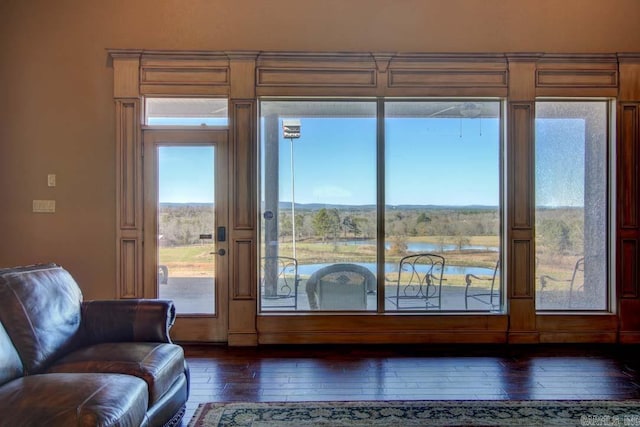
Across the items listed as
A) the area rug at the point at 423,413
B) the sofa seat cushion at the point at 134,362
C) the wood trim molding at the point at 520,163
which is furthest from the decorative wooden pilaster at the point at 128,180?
the wood trim molding at the point at 520,163

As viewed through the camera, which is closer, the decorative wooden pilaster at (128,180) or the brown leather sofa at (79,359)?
the brown leather sofa at (79,359)

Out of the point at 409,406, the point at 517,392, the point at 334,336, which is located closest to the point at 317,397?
the point at 409,406

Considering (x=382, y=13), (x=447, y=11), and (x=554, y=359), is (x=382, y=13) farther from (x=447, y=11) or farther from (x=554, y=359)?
(x=554, y=359)

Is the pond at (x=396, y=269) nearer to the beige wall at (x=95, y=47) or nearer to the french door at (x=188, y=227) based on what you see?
the french door at (x=188, y=227)

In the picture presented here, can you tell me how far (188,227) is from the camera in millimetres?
3965

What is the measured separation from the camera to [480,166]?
4.03 m

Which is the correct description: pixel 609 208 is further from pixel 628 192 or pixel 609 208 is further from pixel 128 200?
pixel 128 200

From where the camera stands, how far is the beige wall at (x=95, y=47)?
388 centimetres

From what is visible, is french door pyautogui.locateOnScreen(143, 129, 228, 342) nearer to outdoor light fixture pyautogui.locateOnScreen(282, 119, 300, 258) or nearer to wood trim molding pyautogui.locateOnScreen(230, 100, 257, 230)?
wood trim molding pyautogui.locateOnScreen(230, 100, 257, 230)

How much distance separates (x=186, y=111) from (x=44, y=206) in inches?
66.9

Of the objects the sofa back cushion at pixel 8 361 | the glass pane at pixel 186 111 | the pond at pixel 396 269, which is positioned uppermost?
the glass pane at pixel 186 111

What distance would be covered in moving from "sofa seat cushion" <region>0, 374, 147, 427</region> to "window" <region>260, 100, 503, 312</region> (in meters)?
2.14

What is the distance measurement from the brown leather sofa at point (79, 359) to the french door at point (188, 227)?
126 centimetres

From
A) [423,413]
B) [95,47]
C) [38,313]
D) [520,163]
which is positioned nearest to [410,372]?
[423,413]
